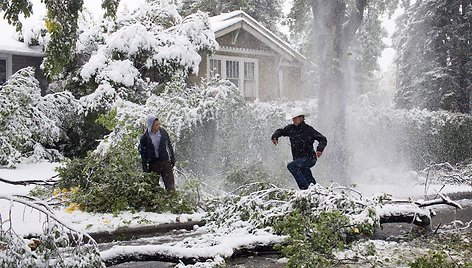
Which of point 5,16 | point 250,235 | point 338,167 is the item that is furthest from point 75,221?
point 338,167

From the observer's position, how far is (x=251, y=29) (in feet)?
78.8

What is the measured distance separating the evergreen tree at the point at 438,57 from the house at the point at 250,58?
217 inches

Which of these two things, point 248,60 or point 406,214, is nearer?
point 406,214

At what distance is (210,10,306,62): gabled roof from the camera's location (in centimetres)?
2311

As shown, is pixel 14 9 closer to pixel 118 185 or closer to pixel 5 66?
pixel 118 185

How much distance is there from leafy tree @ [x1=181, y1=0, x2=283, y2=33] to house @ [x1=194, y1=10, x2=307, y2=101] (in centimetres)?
963

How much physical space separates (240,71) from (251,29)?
5.92 ft

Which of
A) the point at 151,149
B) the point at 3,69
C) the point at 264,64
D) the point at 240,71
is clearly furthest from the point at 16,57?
the point at 151,149

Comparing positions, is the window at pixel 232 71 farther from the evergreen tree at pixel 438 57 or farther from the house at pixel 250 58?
the evergreen tree at pixel 438 57

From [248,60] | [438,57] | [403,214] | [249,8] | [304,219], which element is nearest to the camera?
[304,219]

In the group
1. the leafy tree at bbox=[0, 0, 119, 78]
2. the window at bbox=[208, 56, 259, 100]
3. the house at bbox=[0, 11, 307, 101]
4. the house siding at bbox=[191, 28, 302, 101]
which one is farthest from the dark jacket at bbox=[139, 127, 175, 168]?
the window at bbox=[208, 56, 259, 100]

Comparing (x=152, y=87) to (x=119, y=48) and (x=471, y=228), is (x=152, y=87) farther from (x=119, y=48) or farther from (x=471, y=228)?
(x=471, y=228)

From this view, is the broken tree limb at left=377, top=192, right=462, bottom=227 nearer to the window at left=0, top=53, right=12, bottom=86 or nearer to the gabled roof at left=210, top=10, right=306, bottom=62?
the gabled roof at left=210, top=10, right=306, bottom=62

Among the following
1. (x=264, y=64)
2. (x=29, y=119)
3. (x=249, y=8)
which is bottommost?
(x=29, y=119)
